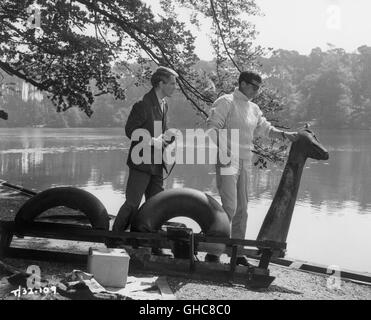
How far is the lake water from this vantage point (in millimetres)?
12789

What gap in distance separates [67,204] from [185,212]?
121cm

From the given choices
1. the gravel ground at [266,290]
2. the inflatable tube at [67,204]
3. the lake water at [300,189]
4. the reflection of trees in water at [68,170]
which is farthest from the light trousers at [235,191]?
the reflection of trees in water at [68,170]

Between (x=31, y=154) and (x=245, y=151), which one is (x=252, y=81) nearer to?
(x=245, y=151)

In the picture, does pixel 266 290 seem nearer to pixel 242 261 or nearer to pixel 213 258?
pixel 242 261

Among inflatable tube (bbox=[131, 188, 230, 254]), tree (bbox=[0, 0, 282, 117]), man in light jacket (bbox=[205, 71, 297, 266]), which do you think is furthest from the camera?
tree (bbox=[0, 0, 282, 117])

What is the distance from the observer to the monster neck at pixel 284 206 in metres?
5.57

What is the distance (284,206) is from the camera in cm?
566

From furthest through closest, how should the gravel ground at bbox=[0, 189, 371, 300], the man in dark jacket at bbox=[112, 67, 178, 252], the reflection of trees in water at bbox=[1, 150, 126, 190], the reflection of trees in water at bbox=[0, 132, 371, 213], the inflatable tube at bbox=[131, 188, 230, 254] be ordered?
the reflection of trees in water at bbox=[1, 150, 126, 190], the reflection of trees in water at bbox=[0, 132, 371, 213], the man in dark jacket at bbox=[112, 67, 178, 252], the inflatable tube at bbox=[131, 188, 230, 254], the gravel ground at bbox=[0, 189, 371, 300]

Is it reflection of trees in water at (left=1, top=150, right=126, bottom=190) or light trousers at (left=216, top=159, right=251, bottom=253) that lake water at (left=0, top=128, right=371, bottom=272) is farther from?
light trousers at (left=216, top=159, right=251, bottom=253)

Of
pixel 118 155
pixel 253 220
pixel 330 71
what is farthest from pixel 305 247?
pixel 330 71

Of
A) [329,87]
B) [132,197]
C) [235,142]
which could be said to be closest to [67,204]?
[132,197]

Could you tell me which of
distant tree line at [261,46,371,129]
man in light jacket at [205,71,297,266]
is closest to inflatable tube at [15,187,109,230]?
man in light jacket at [205,71,297,266]

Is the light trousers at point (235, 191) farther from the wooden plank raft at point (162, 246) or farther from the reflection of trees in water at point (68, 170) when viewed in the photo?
the reflection of trees in water at point (68, 170)

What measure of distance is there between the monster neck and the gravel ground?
0.48 meters
